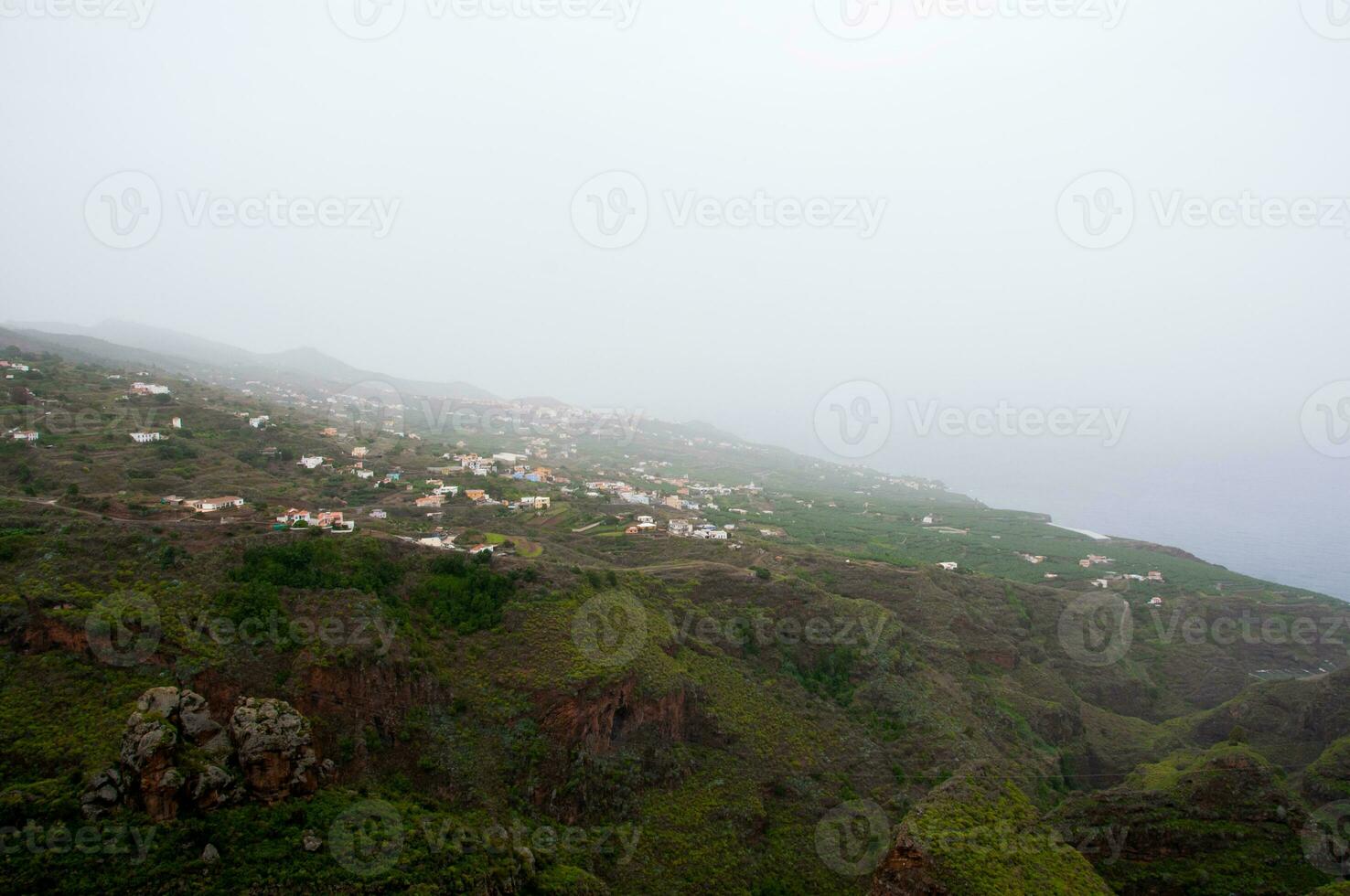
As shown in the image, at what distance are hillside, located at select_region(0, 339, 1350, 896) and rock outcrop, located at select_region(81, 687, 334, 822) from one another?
10cm

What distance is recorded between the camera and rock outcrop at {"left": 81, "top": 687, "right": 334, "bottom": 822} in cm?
1359

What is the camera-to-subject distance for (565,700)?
71.2ft

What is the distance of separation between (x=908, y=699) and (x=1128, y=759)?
1279 centimetres

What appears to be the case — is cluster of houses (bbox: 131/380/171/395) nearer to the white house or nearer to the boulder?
the white house

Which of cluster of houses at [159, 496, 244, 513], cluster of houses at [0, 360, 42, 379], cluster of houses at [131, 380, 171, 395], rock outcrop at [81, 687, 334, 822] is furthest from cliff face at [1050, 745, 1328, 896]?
cluster of houses at [0, 360, 42, 379]

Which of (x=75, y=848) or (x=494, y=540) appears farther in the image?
(x=494, y=540)

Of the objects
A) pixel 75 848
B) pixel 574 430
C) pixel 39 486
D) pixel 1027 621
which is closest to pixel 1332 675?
pixel 1027 621

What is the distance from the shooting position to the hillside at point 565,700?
14992mm

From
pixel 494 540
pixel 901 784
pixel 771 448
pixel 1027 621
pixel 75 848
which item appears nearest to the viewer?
pixel 75 848

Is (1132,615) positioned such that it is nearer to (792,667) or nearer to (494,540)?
(792,667)

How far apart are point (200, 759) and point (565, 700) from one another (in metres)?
10.7

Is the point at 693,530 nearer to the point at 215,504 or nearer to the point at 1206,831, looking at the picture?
the point at 215,504

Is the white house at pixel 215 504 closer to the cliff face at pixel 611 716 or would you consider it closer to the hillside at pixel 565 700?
the hillside at pixel 565 700

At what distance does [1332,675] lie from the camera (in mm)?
30672
